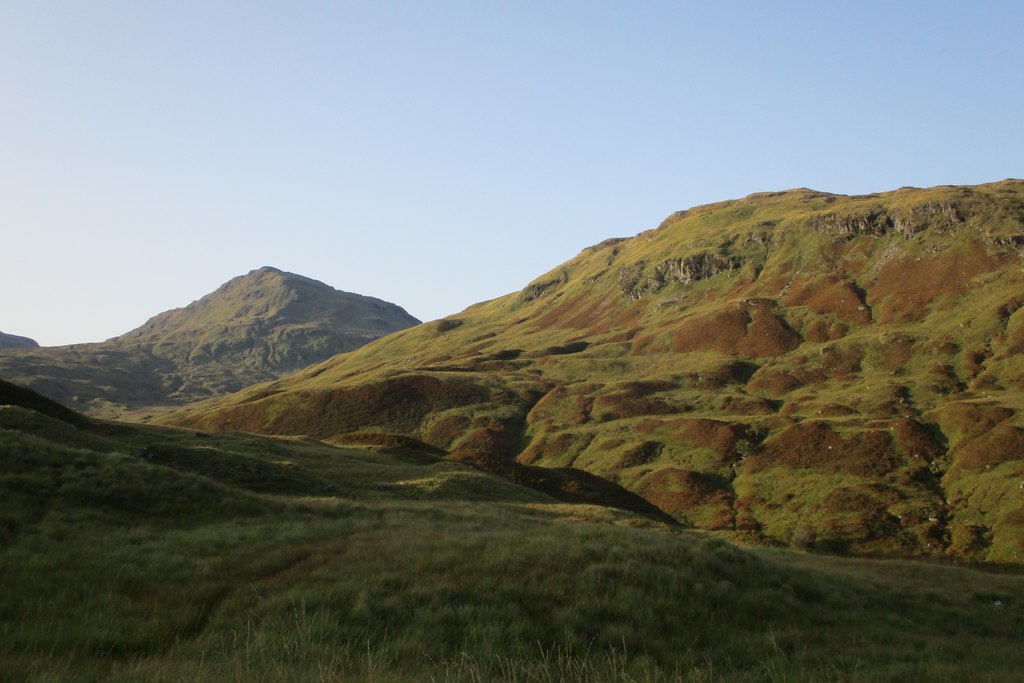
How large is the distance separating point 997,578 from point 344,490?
101ft

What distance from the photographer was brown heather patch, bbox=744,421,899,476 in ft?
241

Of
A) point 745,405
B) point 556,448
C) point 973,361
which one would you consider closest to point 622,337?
point 745,405

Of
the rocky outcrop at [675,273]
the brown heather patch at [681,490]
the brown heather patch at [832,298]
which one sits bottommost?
the brown heather patch at [681,490]

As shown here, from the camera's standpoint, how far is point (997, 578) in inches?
1104

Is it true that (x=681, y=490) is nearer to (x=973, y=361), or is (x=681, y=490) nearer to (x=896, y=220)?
(x=973, y=361)

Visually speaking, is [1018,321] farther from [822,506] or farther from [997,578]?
[997,578]

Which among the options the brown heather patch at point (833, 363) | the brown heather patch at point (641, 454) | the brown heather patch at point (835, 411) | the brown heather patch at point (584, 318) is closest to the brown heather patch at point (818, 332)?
the brown heather patch at point (833, 363)

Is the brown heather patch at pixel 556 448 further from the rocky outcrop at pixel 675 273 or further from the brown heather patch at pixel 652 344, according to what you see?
the rocky outcrop at pixel 675 273

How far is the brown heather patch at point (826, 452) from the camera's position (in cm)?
7331

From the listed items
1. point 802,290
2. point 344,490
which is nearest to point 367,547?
point 344,490

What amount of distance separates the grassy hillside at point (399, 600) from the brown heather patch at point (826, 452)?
51.7 meters

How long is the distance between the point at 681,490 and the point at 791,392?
3916 cm

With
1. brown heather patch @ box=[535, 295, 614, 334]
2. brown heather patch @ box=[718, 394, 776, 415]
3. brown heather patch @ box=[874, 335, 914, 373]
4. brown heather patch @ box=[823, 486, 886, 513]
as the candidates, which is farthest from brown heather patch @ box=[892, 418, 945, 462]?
brown heather patch @ box=[535, 295, 614, 334]

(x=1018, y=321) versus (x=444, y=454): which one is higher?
(x=1018, y=321)
